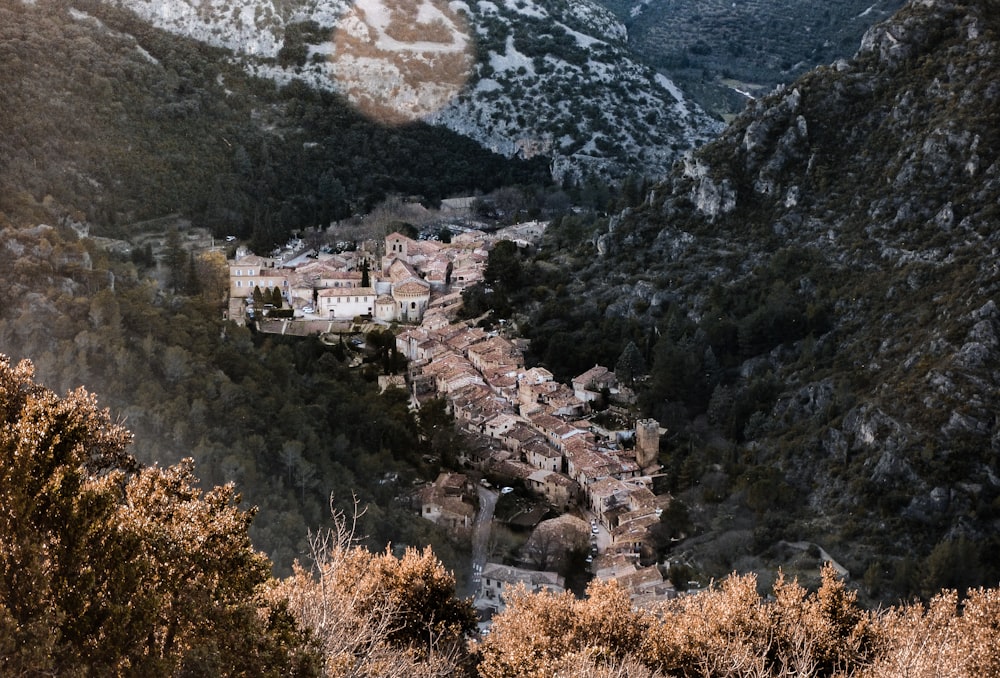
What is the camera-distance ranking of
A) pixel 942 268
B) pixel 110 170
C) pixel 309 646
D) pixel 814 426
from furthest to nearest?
1. pixel 110 170
2. pixel 942 268
3. pixel 814 426
4. pixel 309 646

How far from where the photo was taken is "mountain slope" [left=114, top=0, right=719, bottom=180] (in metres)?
64.4

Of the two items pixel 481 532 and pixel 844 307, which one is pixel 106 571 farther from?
pixel 844 307

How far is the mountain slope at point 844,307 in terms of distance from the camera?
82.1 feet

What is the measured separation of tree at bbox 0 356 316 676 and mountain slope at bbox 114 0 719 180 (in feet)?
184

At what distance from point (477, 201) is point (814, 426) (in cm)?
3516

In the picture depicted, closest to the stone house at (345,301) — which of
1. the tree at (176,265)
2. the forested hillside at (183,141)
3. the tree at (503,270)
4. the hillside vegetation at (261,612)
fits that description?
the tree at (503,270)

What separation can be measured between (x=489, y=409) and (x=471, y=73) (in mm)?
41835

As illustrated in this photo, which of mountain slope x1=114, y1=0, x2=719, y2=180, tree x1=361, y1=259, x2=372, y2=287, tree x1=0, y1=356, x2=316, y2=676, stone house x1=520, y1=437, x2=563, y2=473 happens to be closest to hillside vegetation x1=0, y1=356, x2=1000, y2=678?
tree x1=0, y1=356, x2=316, y2=676

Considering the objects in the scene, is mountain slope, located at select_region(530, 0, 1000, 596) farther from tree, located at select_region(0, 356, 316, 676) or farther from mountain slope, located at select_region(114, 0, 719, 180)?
mountain slope, located at select_region(114, 0, 719, 180)

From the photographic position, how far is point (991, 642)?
40.6 feet

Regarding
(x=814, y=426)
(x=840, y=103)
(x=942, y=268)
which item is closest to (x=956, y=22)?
(x=840, y=103)

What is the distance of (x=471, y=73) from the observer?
70062mm

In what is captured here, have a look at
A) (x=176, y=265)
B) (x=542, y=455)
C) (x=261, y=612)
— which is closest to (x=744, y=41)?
(x=176, y=265)

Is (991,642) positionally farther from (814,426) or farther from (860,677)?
(814,426)
